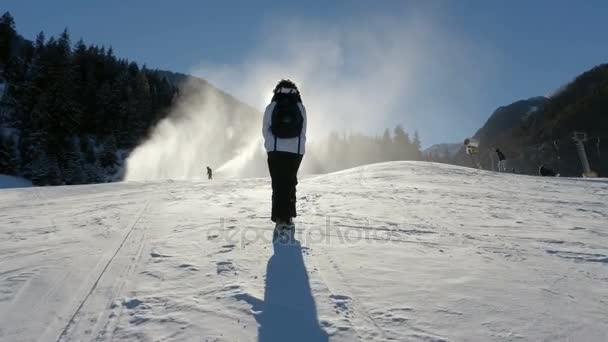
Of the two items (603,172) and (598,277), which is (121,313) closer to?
(598,277)

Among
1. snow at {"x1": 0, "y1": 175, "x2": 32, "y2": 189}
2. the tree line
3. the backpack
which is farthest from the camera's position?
the tree line

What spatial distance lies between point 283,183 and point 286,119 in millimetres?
792

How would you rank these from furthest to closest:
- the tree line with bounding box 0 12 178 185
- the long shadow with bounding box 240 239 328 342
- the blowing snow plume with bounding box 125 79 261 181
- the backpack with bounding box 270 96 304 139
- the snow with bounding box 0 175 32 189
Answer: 1. the blowing snow plume with bounding box 125 79 261 181
2. the tree line with bounding box 0 12 178 185
3. the snow with bounding box 0 175 32 189
4. the backpack with bounding box 270 96 304 139
5. the long shadow with bounding box 240 239 328 342

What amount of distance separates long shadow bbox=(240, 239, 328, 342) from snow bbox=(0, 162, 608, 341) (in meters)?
0.01

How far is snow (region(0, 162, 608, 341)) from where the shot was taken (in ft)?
6.01

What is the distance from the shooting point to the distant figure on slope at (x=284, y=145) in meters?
4.08

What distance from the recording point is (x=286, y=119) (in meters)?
4.07

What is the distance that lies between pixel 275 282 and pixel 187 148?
7048cm

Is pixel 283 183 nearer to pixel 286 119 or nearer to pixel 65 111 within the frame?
pixel 286 119

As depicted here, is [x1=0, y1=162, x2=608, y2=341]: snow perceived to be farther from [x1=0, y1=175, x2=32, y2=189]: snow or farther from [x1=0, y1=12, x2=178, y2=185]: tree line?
[x1=0, y1=12, x2=178, y2=185]: tree line

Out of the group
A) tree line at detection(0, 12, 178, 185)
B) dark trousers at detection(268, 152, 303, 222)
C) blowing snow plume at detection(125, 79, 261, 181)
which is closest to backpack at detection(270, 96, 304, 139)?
dark trousers at detection(268, 152, 303, 222)

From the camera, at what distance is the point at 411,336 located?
1738 mm

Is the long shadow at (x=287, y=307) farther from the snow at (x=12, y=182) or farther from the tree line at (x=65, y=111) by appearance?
the tree line at (x=65, y=111)

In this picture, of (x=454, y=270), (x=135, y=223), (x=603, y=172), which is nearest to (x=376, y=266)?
(x=454, y=270)
